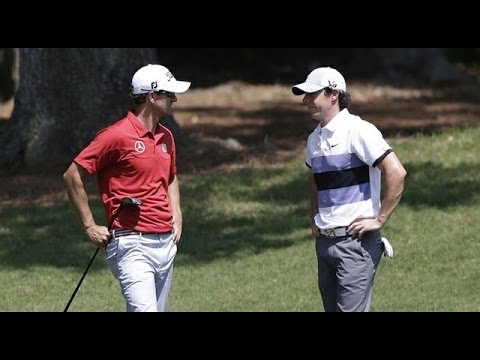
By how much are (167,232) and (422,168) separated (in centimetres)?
749

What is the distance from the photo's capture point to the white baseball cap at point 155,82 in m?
6.89

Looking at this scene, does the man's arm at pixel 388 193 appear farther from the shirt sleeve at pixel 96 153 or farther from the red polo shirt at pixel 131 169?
the shirt sleeve at pixel 96 153

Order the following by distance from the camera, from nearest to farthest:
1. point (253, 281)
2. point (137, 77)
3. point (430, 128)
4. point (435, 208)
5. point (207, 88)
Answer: point (137, 77) → point (253, 281) → point (435, 208) → point (430, 128) → point (207, 88)

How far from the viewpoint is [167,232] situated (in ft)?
23.0

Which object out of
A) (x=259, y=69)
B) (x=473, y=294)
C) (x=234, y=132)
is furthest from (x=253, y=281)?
(x=259, y=69)

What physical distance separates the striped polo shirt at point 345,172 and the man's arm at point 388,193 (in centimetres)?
6

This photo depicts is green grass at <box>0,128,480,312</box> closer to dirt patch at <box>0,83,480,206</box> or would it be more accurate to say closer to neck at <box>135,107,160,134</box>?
dirt patch at <box>0,83,480,206</box>

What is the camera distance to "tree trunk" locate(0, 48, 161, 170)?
48.9ft

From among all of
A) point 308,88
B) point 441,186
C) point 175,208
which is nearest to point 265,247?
point 441,186

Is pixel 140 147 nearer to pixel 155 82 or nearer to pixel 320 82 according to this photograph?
pixel 155 82

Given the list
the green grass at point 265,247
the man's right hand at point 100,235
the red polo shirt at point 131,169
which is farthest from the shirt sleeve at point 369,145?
the green grass at point 265,247

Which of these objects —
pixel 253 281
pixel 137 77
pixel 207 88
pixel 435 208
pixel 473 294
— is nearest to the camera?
pixel 137 77
